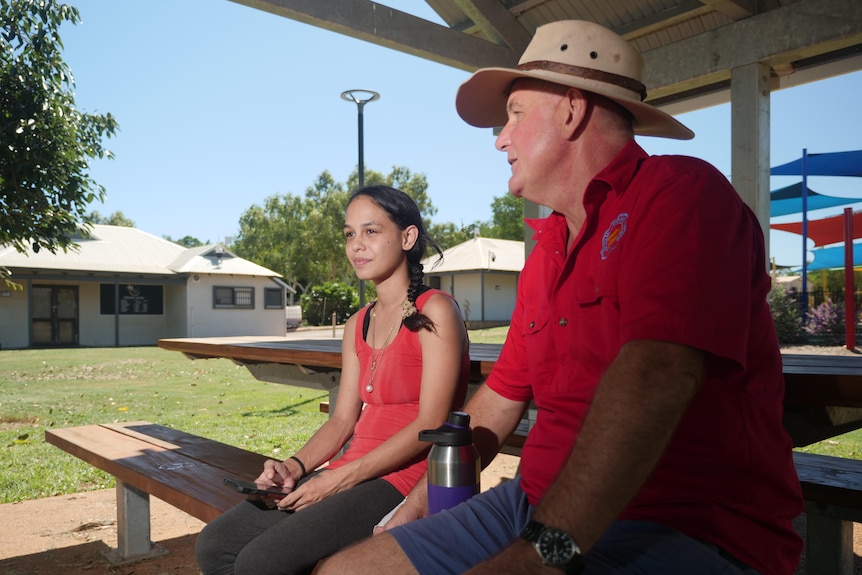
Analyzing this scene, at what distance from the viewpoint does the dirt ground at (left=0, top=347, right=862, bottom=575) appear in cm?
426

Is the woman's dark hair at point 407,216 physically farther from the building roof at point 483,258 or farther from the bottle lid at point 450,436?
the building roof at point 483,258

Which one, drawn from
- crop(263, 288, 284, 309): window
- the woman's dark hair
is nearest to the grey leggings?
the woman's dark hair

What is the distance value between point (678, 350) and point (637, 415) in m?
0.14

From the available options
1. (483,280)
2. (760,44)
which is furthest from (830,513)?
(483,280)

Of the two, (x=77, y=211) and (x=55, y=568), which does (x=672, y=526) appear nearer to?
(x=55, y=568)

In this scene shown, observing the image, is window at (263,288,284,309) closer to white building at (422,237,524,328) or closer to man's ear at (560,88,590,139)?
white building at (422,237,524,328)

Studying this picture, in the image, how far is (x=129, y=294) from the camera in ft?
99.9

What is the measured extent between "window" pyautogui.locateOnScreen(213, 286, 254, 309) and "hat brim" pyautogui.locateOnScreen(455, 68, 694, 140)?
30.4 meters

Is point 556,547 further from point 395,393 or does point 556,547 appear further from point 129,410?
point 129,410

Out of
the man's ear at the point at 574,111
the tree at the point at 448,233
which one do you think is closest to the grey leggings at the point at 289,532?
the man's ear at the point at 574,111

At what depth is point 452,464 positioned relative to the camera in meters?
2.01

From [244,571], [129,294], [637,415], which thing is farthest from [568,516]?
[129,294]

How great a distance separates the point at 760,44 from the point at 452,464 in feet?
23.3

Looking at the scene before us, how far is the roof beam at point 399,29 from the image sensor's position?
639 cm
